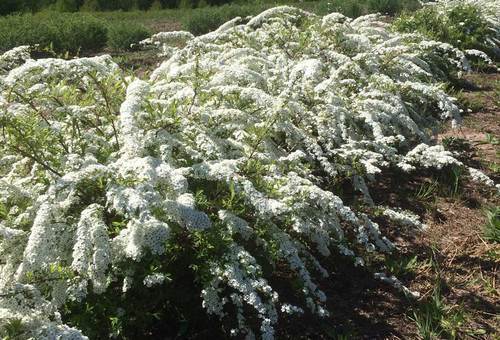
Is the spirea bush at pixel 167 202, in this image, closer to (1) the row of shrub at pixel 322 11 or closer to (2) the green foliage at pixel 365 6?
(1) the row of shrub at pixel 322 11

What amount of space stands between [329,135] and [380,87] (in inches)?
45.4

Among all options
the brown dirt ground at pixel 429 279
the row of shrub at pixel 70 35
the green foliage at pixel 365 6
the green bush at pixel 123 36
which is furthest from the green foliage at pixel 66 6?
the brown dirt ground at pixel 429 279

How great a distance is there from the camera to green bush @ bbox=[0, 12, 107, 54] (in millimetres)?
8992

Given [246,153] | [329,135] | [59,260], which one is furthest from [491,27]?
[59,260]

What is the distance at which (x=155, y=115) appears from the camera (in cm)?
321

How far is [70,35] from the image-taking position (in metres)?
9.54

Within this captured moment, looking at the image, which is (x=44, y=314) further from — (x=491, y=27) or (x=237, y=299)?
(x=491, y=27)

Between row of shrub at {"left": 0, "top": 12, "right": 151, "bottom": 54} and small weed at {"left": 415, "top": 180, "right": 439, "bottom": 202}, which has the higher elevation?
small weed at {"left": 415, "top": 180, "right": 439, "bottom": 202}

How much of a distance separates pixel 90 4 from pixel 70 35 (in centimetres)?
801

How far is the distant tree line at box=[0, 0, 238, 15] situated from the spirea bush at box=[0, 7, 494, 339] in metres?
13.6

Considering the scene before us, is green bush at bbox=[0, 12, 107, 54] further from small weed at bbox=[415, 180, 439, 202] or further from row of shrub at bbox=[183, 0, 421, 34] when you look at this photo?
small weed at bbox=[415, 180, 439, 202]

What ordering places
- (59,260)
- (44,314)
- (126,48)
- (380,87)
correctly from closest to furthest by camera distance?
1. (44,314)
2. (59,260)
3. (380,87)
4. (126,48)

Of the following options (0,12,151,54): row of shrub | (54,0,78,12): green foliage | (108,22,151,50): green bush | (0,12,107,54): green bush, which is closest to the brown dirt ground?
(108,22,151,50): green bush

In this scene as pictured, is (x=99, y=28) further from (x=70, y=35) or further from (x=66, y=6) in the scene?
(x=66, y=6)
